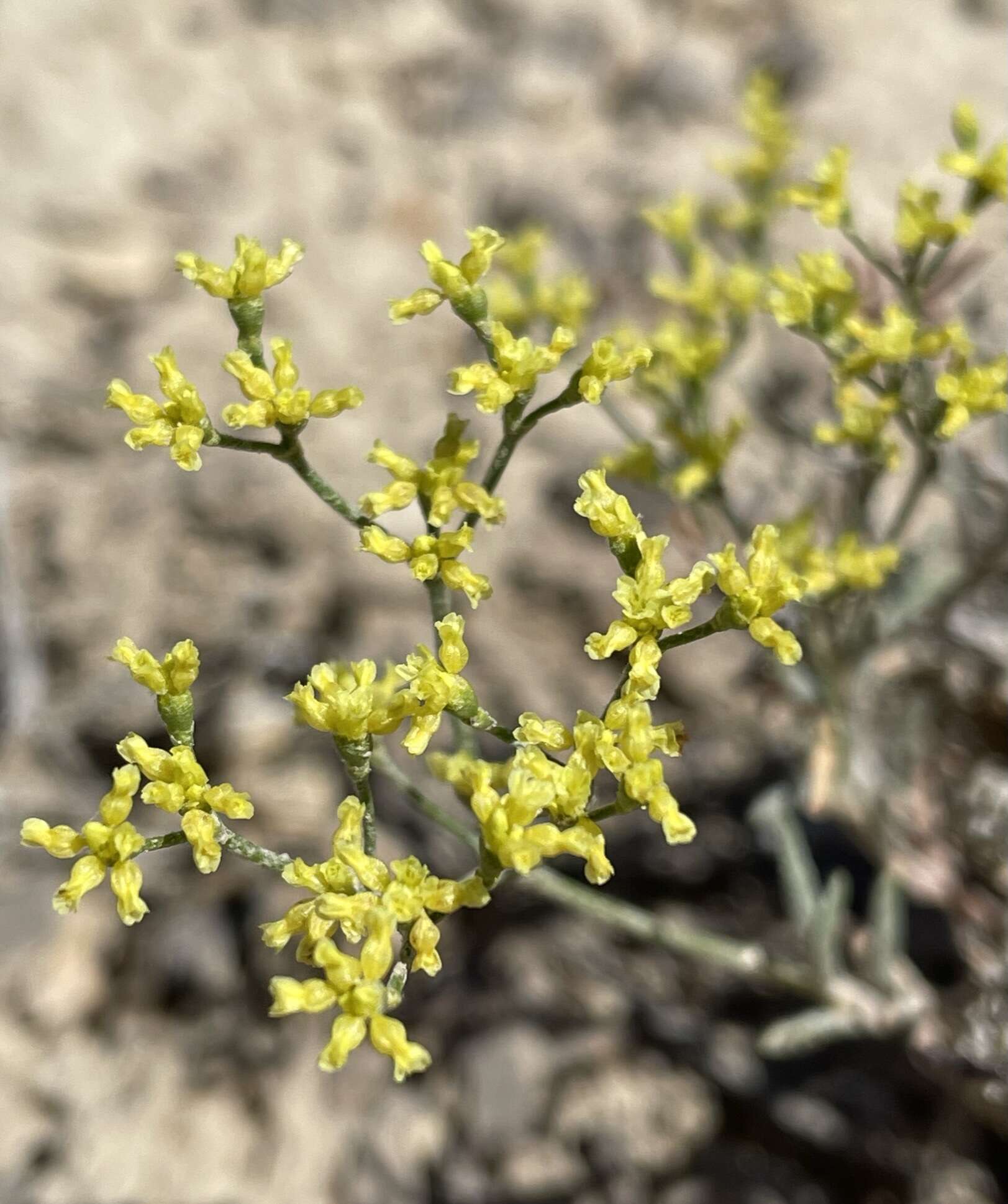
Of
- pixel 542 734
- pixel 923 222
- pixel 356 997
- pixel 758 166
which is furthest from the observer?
pixel 758 166

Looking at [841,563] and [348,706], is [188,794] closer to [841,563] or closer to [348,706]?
[348,706]

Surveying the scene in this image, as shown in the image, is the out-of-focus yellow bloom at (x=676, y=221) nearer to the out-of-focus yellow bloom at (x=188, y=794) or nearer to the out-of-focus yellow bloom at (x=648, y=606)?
the out-of-focus yellow bloom at (x=648, y=606)

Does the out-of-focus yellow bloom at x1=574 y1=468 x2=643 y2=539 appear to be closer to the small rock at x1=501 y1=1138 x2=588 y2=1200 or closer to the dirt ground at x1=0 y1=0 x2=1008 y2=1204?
the dirt ground at x1=0 y1=0 x2=1008 y2=1204

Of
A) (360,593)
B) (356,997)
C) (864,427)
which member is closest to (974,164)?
(864,427)

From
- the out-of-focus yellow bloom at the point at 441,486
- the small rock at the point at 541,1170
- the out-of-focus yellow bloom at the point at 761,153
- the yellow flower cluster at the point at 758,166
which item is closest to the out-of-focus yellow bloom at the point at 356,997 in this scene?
the out-of-focus yellow bloom at the point at 441,486

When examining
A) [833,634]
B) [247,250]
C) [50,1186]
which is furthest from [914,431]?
[50,1186]
